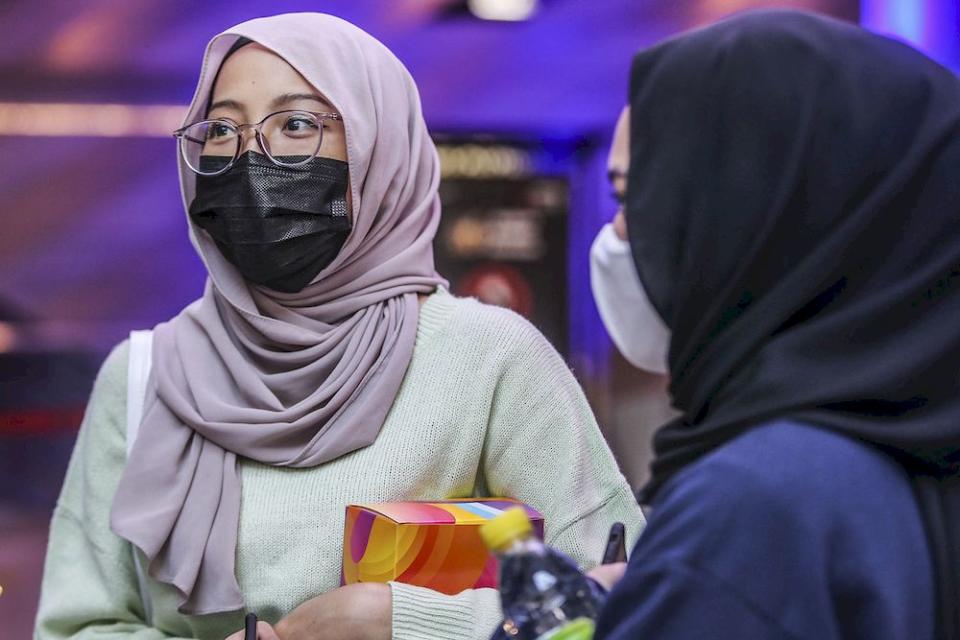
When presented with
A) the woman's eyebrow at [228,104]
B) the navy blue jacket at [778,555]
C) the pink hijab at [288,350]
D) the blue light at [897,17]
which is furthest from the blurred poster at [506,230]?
the navy blue jacket at [778,555]

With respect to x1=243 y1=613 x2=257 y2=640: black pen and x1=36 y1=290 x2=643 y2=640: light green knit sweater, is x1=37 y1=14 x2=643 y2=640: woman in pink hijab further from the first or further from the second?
x1=243 y1=613 x2=257 y2=640: black pen

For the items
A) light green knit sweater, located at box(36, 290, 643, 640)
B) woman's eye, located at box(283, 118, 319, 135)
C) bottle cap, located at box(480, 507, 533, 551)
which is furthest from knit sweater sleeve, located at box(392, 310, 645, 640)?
bottle cap, located at box(480, 507, 533, 551)

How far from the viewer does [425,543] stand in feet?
5.28

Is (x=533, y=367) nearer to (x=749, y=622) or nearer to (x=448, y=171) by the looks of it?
(x=749, y=622)

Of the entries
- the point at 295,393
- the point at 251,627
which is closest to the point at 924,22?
the point at 295,393

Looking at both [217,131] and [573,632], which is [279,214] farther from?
[573,632]

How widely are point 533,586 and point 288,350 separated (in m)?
0.96

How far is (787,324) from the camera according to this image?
117cm

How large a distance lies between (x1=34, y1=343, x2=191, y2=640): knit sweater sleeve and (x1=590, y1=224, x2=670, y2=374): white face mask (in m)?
0.83

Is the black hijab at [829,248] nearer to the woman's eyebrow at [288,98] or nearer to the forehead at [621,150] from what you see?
the forehead at [621,150]

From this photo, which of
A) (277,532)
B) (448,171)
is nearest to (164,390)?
(277,532)

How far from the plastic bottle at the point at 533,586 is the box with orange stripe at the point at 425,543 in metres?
0.45

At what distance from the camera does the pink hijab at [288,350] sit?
1.84 m

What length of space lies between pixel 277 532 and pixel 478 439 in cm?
33
